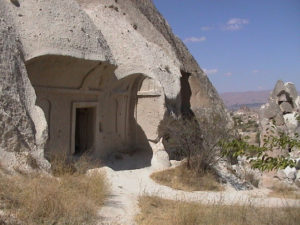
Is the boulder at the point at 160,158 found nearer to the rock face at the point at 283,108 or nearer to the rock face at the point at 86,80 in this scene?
the rock face at the point at 86,80

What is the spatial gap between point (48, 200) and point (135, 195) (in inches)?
124

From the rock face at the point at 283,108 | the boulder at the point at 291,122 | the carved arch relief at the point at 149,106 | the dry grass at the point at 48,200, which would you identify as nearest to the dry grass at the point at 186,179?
the carved arch relief at the point at 149,106

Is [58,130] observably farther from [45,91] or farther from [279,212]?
[279,212]

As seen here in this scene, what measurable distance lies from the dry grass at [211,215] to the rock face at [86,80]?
2307 millimetres

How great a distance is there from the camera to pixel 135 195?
26.5 feet

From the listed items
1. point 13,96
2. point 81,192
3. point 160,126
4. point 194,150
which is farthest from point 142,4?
point 81,192

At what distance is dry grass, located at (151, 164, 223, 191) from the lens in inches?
395

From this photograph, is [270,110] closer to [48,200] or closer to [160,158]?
[160,158]

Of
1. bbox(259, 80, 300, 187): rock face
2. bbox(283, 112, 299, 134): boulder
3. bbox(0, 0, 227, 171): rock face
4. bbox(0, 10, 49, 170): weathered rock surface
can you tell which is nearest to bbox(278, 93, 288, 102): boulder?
bbox(259, 80, 300, 187): rock face

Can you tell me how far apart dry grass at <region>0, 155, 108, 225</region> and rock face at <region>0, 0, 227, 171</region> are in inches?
35.3

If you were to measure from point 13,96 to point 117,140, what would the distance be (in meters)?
5.12

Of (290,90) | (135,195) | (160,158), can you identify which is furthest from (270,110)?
(135,195)

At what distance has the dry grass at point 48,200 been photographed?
488 cm

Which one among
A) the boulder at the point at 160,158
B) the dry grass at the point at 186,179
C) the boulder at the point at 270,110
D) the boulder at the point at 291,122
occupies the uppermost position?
the boulder at the point at 270,110
